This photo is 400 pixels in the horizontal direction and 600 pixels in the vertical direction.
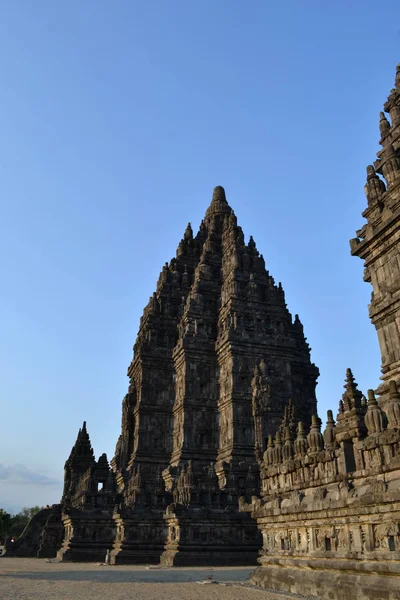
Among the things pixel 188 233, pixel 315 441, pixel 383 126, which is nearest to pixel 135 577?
pixel 315 441

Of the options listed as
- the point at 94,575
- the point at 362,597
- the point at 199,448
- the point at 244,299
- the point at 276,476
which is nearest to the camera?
the point at 362,597

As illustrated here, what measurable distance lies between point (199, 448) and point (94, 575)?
2086 centimetres

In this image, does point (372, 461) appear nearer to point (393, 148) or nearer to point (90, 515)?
point (393, 148)

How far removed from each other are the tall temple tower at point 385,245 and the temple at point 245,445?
6 cm

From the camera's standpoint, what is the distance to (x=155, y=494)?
30.8 metres

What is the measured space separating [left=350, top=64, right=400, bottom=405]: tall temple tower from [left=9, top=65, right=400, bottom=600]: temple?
6 cm

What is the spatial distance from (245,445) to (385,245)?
25357 millimetres

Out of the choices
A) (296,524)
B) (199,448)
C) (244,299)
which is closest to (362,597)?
(296,524)

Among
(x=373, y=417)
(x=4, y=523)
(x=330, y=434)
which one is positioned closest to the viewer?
(x=373, y=417)

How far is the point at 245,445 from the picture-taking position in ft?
127

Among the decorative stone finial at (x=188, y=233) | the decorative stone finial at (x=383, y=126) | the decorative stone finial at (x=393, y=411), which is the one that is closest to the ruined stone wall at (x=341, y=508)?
the decorative stone finial at (x=393, y=411)

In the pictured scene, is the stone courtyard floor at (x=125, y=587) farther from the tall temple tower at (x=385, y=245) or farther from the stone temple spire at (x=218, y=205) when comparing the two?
the stone temple spire at (x=218, y=205)

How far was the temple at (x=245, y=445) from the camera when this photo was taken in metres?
12.0

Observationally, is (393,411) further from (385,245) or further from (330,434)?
(385,245)
